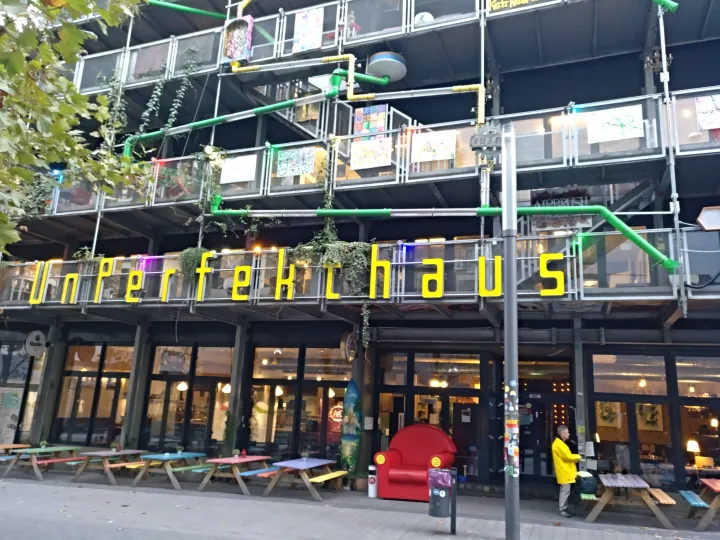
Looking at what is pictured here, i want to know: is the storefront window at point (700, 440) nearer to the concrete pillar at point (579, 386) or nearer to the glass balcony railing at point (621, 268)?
the concrete pillar at point (579, 386)

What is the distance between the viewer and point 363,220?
15.4 meters

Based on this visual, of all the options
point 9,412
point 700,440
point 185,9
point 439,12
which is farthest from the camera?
point 9,412

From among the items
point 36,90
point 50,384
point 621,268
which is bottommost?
point 50,384

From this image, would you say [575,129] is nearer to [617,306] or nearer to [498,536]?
[617,306]

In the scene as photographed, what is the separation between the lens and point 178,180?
1549 cm

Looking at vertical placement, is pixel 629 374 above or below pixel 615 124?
below

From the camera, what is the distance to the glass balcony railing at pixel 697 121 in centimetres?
1088

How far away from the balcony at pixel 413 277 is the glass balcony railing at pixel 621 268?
0.02m

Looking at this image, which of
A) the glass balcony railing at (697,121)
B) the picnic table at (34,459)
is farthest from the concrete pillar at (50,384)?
the glass balcony railing at (697,121)

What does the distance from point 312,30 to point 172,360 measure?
10681 millimetres

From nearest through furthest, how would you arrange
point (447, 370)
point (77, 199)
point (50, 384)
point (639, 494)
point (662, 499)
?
point (662, 499) → point (639, 494) → point (447, 370) → point (77, 199) → point (50, 384)

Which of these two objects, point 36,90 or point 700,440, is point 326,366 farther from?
point 36,90

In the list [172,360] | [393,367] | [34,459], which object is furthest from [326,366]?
[34,459]

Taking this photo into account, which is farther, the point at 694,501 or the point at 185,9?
the point at 185,9
